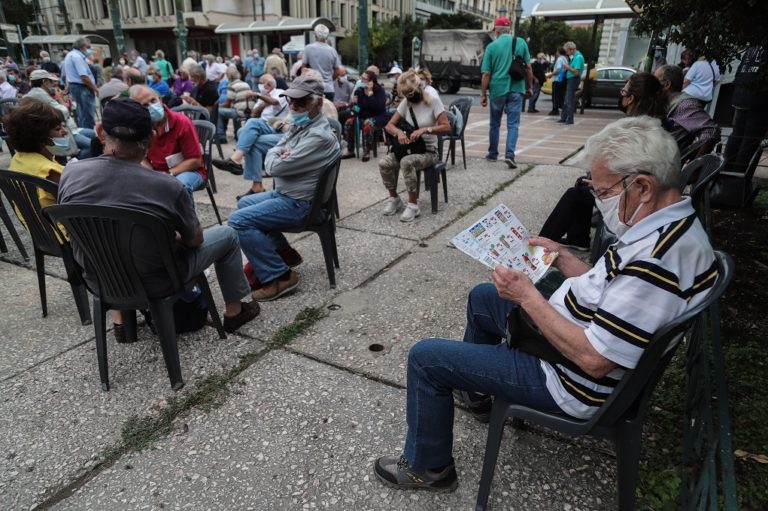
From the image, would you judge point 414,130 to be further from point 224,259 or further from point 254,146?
point 224,259

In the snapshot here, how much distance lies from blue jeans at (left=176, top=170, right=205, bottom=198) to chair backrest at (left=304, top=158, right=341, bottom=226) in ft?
4.60

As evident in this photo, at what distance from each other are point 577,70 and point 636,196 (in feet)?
41.4

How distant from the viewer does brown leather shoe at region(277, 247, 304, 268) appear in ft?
13.3

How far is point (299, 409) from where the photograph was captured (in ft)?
8.11

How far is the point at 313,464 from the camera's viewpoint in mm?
2137

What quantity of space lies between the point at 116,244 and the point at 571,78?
1262cm

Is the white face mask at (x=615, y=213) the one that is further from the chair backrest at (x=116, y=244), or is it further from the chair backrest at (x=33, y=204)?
the chair backrest at (x=33, y=204)

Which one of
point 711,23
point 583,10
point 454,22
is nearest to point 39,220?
point 711,23

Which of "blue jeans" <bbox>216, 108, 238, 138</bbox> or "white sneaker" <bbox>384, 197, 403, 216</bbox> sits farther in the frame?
"blue jeans" <bbox>216, 108, 238, 138</bbox>

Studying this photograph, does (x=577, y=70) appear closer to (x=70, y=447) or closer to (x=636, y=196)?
(x=636, y=196)

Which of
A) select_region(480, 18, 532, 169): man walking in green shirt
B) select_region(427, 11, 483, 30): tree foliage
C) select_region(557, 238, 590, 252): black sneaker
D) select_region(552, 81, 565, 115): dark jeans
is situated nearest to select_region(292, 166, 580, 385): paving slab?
select_region(557, 238, 590, 252): black sneaker

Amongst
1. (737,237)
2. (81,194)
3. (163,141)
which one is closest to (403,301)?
(81,194)

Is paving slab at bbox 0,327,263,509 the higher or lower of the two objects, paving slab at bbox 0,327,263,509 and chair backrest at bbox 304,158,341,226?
the lower

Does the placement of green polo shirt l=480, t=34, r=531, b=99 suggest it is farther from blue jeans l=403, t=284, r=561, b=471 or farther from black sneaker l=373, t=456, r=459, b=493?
black sneaker l=373, t=456, r=459, b=493
